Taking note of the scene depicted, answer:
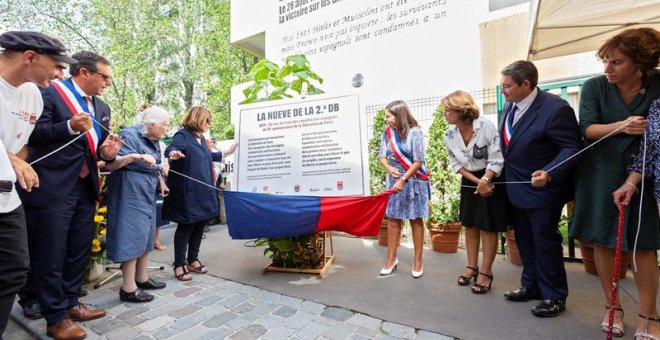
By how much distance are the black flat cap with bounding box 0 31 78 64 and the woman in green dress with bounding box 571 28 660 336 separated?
328 cm

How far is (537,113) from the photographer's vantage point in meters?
2.55

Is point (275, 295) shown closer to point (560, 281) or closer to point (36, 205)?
point (36, 205)

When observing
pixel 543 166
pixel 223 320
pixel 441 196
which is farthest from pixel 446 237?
pixel 223 320

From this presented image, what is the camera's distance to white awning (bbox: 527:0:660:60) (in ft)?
10.5

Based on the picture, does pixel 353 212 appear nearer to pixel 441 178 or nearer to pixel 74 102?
pixel 441 178

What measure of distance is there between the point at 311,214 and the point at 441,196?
232cm

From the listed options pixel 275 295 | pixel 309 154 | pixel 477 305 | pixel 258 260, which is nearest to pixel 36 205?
pixel 275 295

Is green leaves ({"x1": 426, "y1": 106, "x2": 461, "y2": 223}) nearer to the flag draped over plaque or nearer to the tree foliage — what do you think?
the flag draped over plaque

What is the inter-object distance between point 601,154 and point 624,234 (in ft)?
1.68

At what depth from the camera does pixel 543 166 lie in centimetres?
256

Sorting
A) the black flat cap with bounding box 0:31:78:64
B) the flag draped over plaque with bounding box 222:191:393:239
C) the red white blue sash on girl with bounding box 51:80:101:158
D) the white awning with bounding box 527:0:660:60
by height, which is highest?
the white awning with bounding box 527:0:660:60

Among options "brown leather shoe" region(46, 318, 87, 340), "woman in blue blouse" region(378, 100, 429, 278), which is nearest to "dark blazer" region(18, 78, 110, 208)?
"brown leather shoe" region(46, 318, 87, 340)

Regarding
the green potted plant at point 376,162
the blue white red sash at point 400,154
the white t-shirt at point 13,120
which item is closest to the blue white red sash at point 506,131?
the blue white red sash at point 400,154

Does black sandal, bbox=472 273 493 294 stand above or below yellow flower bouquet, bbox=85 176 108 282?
below
